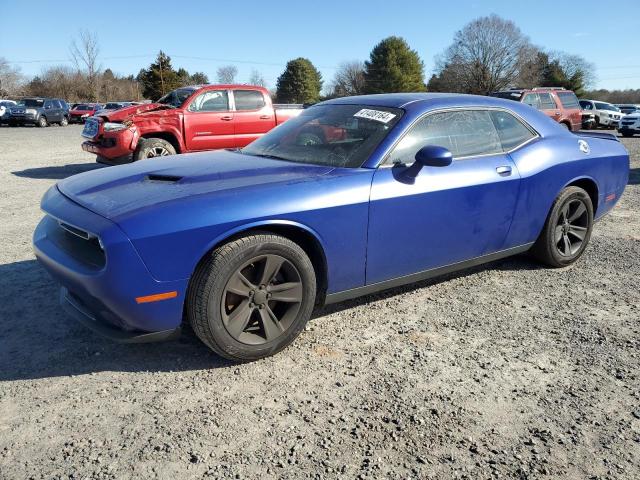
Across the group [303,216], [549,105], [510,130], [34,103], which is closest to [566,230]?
[510,130]

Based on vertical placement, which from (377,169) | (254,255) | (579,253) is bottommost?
(579,253)

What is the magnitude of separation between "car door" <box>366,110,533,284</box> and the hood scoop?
118 cm

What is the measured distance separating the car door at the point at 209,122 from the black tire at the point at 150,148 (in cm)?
44

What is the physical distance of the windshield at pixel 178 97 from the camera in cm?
966

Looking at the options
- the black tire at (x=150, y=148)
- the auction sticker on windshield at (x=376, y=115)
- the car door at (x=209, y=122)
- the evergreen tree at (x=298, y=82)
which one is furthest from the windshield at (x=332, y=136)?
the evergreen tree at (x=298, y=82)

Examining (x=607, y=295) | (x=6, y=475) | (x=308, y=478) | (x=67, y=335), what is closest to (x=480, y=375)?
(x=308, y=478)

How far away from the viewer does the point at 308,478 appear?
6.42 ft

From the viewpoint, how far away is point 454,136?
11.8ft

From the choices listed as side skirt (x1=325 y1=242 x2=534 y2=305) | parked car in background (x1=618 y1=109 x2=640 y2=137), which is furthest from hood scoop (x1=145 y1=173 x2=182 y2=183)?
parked car in background (x1=618 y1=109 x2=640 y2=137)

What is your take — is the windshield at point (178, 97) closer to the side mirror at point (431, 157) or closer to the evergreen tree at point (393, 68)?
the side mirror at point (431, 157)

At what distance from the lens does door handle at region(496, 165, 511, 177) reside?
3635 mm

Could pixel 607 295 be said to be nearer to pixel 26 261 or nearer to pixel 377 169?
pixel 377 169

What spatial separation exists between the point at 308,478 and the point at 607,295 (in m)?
2.99

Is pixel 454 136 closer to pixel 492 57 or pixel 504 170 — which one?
pixel 504 170
